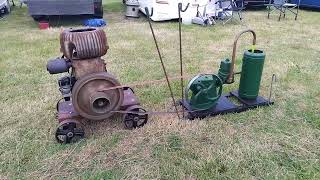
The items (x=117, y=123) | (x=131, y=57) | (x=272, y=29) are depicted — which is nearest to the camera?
(x=117, y=123)

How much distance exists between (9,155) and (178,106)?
2032 millimetres

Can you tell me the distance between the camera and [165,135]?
11.5ft

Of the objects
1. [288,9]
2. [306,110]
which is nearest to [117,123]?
[306,110]

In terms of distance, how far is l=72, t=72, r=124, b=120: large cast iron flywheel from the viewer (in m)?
3.25

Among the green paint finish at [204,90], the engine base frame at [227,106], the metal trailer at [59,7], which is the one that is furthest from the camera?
the metal trailer at [59,7]

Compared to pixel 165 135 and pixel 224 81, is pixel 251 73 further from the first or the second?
pixel 165 135

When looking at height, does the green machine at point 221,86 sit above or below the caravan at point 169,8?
below

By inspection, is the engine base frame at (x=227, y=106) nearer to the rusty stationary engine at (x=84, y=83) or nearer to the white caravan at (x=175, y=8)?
the rusty stationary engine at (x=84, y=83)

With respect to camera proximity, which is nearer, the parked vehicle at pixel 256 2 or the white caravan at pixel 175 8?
the white caravan at pixel 175 8

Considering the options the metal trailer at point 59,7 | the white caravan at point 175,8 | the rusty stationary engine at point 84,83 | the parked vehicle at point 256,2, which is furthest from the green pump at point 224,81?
the parked vehicle at point 256,2

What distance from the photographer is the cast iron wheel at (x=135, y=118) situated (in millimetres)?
3545

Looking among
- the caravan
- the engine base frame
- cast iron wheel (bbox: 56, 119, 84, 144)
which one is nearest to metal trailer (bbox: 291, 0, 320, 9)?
the caravan

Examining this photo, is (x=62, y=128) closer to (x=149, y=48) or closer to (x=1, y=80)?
(x=1, y=80)

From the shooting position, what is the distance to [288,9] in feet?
38.3
